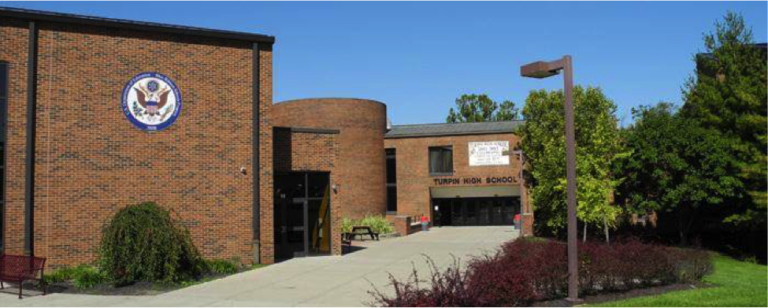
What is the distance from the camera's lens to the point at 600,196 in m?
26.5

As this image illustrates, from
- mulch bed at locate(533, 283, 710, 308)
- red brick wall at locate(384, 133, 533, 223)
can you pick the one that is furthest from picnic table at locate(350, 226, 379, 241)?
mulch bed at locate(533, 283, 710, 308)

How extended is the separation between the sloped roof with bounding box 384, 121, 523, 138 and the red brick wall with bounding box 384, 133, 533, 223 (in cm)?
28

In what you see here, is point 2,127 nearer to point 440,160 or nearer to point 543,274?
point 543,274

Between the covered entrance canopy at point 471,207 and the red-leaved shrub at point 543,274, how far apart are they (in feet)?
→ 97.1

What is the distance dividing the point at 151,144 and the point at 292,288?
6.89 m

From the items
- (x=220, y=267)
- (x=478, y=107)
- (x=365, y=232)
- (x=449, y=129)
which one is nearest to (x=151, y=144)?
(x=220, y=267)

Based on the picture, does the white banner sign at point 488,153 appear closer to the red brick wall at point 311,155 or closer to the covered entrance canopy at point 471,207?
the covered entrance canopy at point 471,207

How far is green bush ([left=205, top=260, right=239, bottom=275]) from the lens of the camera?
1795 cm

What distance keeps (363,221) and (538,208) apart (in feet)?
31.3

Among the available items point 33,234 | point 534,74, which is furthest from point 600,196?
point 33,234

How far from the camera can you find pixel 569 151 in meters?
11.2

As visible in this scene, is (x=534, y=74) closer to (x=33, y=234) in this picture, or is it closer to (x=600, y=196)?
(x=33, y=234)

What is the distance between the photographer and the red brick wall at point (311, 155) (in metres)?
21.5

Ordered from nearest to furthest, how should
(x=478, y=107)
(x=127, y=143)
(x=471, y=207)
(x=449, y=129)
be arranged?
(x=127, y=143), (x=471, y=207), (x=449, y=129), (x=478, y=107)
